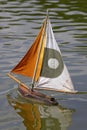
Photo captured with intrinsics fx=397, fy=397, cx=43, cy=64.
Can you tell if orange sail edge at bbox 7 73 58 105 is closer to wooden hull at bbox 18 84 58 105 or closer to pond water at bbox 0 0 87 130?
wooden hull at bbox 18 84 58 105


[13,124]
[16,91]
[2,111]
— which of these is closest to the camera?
[13,124]

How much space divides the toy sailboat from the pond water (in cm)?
103

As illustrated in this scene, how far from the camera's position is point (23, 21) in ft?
146

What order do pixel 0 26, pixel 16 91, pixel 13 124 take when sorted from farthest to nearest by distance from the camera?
pixel 0 26, pixel 16 91, pixel 13 124

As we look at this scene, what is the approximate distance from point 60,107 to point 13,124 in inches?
Result: 133

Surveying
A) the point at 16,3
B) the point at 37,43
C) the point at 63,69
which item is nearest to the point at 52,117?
the point at 63,69

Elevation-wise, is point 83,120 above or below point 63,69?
below

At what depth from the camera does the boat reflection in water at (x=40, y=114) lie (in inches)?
846

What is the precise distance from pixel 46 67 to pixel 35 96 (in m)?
1.85

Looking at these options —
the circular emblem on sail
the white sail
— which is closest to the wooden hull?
the white sail

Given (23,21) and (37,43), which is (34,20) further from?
(37,43)

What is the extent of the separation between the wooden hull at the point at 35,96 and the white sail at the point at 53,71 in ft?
1.63

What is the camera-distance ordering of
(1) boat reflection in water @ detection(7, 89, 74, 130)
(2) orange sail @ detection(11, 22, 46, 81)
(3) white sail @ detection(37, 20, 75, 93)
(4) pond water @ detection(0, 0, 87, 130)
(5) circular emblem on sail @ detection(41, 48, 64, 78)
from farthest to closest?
(2) orange sail @ detection(11, 22, 46, 81) → (5) circular emblem on sail @ detection(41, 48, 64, 78) → (3) white sail @ detection(37, 20, 75, 93) → (4) pond water @ detection(0, 0, 87, 130) → (1) boat reflection in water @ detection(7, 89, 74, 130)

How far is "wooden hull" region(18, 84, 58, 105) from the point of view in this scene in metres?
23.1
